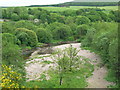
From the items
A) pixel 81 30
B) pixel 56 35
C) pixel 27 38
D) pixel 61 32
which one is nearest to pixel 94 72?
pixel 27 38

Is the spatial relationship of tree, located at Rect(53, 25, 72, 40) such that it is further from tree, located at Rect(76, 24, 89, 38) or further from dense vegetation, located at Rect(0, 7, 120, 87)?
tree, located at Rect(76, 24, 89, 38)

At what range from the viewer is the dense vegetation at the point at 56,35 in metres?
28.4

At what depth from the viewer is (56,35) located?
2847 inches

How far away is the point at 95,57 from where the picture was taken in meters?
43.6

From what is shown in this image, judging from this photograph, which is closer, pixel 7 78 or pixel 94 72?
pixel 7 78

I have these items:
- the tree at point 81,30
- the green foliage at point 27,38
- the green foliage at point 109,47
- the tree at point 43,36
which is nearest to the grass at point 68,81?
the green foliage at point 109,47

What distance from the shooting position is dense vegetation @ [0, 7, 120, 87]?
2842 centimetres

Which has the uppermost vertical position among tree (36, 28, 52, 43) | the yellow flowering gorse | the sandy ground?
the yellow flowering gorse

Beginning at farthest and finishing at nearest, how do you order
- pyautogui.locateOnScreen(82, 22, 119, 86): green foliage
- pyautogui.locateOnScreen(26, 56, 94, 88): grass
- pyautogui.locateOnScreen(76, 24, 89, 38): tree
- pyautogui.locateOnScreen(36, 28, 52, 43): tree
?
pyautogui.locateOnScreen(76, 24, 89, 38): tree < pyautogui.locateOnScreen(36, 28, 52, 43): tree < pyautogui.locateOnScreen(26, 56, 94, 88): grass < pyautogui.locateOnScreen(82, 22, 119, 86): green foliage

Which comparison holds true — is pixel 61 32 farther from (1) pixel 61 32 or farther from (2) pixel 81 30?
(2) pixel 81 30

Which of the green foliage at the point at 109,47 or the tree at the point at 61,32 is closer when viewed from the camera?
the green foliage at the point at 109,47

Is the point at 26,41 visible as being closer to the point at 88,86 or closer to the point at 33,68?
the point at 33,68

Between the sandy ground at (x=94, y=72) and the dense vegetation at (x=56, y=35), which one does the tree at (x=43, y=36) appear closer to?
the dense vegetation at (x=56, y=35)

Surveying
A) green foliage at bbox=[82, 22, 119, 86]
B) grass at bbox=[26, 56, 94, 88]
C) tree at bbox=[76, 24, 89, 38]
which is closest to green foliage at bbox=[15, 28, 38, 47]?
green foliage at bbox=[82, 22, 119, 86]
